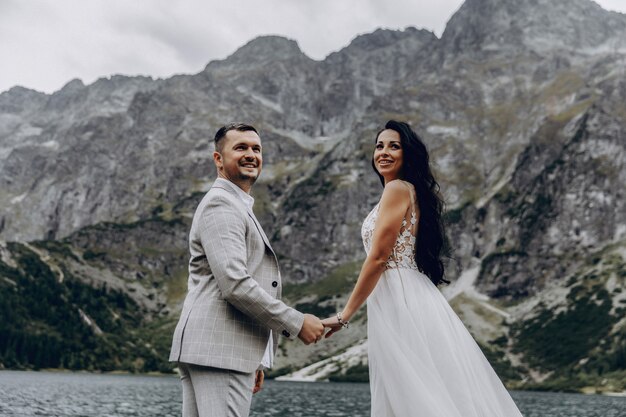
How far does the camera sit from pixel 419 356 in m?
10.1

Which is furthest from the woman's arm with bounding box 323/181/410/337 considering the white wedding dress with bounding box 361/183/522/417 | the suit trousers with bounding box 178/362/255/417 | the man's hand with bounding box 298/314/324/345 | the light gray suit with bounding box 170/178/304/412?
the suit trousers with bounding box 178/362/255/417

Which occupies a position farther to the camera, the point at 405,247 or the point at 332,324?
the point at 405,247

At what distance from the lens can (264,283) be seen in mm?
9750

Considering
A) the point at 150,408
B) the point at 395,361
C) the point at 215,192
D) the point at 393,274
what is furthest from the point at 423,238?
the point at 150,408

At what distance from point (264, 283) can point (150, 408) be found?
3593 inches

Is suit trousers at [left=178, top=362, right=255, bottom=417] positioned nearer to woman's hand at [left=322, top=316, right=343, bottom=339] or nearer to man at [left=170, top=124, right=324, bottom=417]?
man at [left=170, top=124, right=324, bottom=417]

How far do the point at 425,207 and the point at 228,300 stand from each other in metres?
3.92

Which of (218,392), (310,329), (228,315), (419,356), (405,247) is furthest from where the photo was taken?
(405,247)

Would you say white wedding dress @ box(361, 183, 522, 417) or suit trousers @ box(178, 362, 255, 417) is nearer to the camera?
suit trousers @ box(178, 362, 255, 417)

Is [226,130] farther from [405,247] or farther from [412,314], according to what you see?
[412,314]

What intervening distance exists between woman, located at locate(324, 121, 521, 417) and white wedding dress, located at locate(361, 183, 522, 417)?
0.6 inches

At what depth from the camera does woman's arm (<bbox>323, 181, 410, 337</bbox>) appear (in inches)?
414

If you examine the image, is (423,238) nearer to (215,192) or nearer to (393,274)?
(393,274)

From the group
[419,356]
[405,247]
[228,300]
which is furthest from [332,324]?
[228,300]
